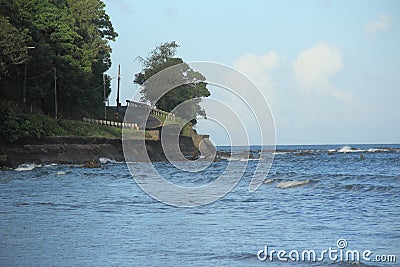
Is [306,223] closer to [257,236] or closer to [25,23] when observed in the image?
[257,236]

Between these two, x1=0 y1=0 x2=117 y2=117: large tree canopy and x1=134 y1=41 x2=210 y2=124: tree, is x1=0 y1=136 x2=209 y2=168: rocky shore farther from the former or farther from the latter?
x1=134 y1=41 x2=210 y2=124: tree

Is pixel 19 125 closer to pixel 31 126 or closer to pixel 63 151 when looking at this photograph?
pixel 31 126

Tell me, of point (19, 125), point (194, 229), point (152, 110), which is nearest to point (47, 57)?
point (19, 125)

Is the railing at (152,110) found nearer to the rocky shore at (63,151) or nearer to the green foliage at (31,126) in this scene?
the rocky shore at (63,151)

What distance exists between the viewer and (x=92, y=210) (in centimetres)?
1505

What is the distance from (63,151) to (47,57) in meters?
9.57

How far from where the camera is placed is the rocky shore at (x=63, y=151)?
3909 cm

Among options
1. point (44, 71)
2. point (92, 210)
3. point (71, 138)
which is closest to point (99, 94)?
point (44, 71)

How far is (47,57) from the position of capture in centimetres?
4972

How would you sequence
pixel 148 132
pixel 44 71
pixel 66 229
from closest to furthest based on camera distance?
pixel 66 229
pixel 44 71
pixel 148 132

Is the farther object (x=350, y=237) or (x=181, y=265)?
(x=350, y=237)

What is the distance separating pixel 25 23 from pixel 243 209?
123ft

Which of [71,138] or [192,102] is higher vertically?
[192,102]

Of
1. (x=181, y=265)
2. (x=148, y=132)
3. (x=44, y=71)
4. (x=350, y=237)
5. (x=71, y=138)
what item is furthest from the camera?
(x=148, y=132)
